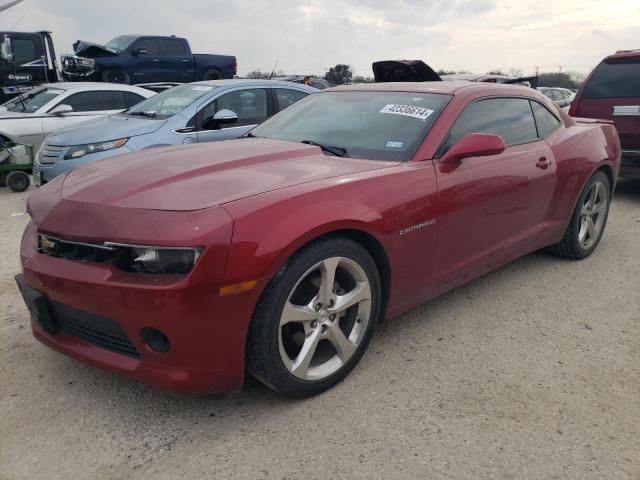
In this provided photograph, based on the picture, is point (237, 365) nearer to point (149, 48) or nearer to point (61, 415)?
point (61, 415)

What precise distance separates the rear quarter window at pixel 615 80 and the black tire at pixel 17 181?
7.75 metres

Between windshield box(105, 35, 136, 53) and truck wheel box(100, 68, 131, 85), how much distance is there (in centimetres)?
A: 61

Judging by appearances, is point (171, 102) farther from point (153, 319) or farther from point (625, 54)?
point (625, 54)

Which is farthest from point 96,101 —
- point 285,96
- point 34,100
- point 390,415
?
point 390,415

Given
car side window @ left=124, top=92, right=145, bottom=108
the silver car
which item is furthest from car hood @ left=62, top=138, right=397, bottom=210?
car side window @ left=124, top=92, right=145, bottom=108

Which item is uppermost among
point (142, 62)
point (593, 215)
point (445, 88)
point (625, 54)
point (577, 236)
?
point (142, 62)

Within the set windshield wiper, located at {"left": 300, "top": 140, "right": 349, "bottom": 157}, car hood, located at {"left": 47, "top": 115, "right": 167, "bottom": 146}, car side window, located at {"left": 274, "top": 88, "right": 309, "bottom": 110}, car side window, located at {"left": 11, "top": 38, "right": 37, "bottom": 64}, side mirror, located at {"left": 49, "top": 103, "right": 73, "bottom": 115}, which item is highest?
car side window, located at {"left": 11, "top": 38, "right": 37, "bottom": 64}

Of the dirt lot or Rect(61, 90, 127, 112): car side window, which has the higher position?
Rect(61, 90, 127, 112): car side window

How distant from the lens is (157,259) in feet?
6.84

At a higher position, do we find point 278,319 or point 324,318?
point 278,319

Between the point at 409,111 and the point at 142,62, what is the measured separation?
14018mm

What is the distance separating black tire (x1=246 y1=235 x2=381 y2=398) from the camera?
7.18ft

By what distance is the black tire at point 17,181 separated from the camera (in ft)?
23.7

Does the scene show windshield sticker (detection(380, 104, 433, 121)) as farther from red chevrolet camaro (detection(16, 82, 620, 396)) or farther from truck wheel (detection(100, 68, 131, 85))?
truck wheel (detection(100, 68, 131, 85))
